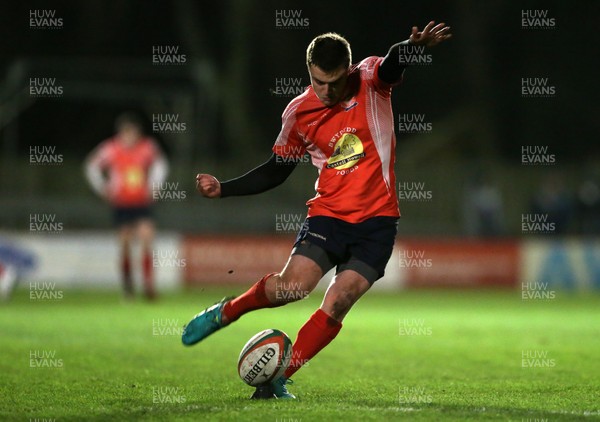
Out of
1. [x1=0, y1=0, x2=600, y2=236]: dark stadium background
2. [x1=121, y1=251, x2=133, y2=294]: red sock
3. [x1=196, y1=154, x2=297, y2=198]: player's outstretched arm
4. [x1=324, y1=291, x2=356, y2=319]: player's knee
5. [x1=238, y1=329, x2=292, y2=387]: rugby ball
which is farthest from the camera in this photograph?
[x1=0, y1=0, x2=600, y2=236]: dark stadium background

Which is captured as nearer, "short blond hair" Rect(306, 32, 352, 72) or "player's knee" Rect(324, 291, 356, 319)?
"short blond hair" Rect(306, 32, 352, 72)

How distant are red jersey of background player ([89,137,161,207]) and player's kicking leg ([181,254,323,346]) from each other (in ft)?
32.1

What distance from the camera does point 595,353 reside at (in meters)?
9.88

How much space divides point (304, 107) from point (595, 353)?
14.6 feet

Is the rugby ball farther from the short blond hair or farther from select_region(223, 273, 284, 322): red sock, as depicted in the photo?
the short blond hair

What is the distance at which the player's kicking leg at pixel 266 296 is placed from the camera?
22.2 feet

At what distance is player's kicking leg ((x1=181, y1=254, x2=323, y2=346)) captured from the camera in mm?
6754

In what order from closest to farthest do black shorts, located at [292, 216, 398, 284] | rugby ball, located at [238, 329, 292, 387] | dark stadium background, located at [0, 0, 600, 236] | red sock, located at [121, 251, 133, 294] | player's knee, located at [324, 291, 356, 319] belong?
rugby ball, located at [238, 329, 292, 387] → player's knee, located at [324, 291, 356, 319] → black shorts, located at [292, 216, 398, 284] → red sock, located at [121, 251, 133, 294] → dark stadium background, located at [0, 0, 600, 236]

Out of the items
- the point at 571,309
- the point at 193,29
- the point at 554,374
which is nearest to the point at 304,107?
the point at 554,374

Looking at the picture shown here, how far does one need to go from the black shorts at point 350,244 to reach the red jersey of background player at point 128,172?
9.83m

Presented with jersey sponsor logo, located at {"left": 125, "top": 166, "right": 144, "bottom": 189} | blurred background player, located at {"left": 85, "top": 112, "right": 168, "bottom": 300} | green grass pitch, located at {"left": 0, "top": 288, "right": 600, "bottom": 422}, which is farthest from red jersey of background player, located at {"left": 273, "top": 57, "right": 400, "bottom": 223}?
jersey sponsor logo, located at {"left": 125, "top": 166, "right": 144, "bottom": 189}

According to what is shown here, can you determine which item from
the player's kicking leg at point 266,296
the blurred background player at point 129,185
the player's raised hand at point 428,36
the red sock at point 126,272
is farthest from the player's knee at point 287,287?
the red sock at point 126,272

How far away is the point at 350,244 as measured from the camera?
6898 mm

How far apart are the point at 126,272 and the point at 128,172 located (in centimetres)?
163
